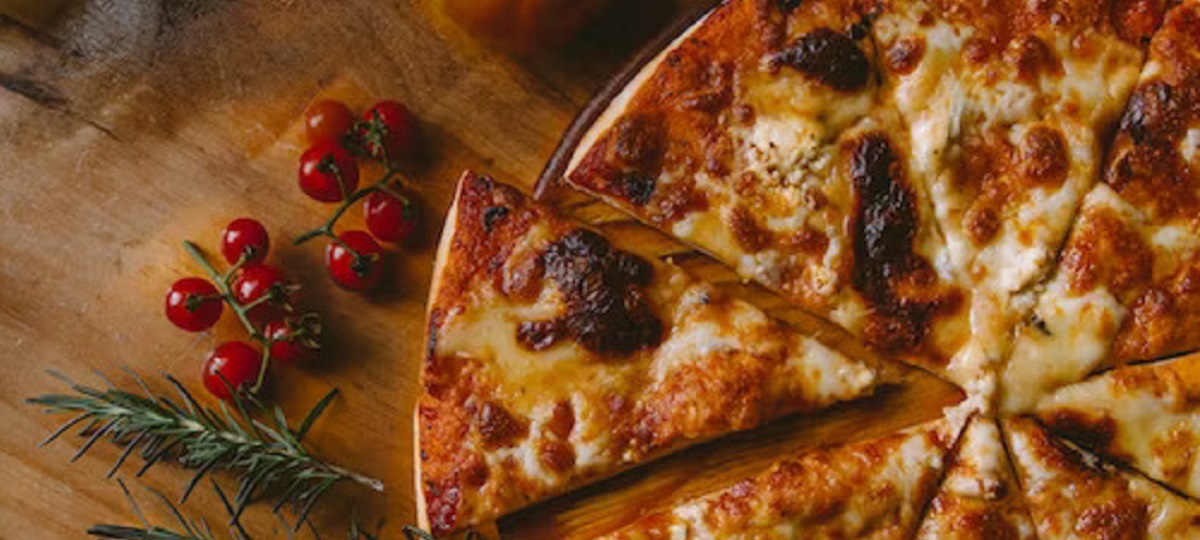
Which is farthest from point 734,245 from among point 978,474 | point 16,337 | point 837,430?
point 16,337

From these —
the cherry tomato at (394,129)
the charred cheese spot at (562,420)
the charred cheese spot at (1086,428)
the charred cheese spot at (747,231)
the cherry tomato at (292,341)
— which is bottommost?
the charred cheese spot at (562,420)

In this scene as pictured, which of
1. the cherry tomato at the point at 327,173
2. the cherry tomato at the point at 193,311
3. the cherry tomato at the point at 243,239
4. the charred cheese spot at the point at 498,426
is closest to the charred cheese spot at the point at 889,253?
the charred cheese spot at the point at 498,426

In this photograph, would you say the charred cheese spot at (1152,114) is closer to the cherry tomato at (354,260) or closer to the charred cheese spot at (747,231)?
the charred cheese spot at (747,231)

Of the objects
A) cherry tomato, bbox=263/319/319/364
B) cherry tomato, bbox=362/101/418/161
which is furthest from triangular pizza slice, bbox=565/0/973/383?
cherry tomato, bbox=263/319/319/364

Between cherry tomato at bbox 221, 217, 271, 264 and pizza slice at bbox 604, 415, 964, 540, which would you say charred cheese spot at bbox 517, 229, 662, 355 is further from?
cherry tomato at bbox 221, 217, 271, 264

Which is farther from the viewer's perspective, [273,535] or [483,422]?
[273,535]

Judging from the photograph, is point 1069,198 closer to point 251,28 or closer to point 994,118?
point 994,118
